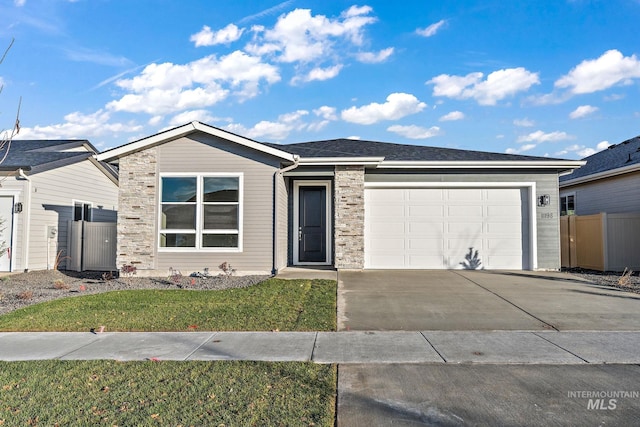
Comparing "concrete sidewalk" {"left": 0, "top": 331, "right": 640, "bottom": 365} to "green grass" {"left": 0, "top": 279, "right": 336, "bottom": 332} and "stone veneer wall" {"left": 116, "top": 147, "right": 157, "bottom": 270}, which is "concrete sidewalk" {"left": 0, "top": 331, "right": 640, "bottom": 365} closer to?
"green grass" {"left": 0, "top": 279, "right": 336, "bottom": 332}

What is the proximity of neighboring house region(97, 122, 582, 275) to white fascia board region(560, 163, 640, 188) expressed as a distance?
10.2 ft

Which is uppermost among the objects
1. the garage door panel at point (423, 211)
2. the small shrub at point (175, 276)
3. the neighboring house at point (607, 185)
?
the neighboring house at point (607, 185)

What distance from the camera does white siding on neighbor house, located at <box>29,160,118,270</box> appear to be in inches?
516

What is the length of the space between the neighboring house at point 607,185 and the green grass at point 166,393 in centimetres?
1429

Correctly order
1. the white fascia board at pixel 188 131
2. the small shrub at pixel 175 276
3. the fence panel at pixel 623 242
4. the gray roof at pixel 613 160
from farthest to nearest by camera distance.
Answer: the gray roof at pixel 613 160 < the fence panel at pixel 623 242 < the white fascia board at pixel 188 131 < the small shrub at pixel 175 276

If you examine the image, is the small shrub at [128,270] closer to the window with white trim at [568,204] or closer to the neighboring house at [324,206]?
the neighboring house at [324,206]

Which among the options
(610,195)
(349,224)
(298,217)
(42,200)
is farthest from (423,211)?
(42,200)

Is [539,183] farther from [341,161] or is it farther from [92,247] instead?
[92,247]

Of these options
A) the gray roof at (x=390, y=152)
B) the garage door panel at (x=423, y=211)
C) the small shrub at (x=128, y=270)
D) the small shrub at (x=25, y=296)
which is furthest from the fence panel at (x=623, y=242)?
the small shrub at (x=25, y=296)

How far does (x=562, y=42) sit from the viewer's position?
1302cm

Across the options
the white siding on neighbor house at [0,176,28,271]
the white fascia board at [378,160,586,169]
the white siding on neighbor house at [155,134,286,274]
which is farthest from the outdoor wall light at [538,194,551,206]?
the white siding on neighbor house at [0,176,28,271]

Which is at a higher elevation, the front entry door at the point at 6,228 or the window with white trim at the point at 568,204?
the window with white trim at the point at 568,204

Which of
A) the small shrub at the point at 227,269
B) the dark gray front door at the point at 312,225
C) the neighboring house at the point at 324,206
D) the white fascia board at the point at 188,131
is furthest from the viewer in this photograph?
the dark gray front door at the point at 312,225

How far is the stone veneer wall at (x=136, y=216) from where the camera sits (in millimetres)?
10984
